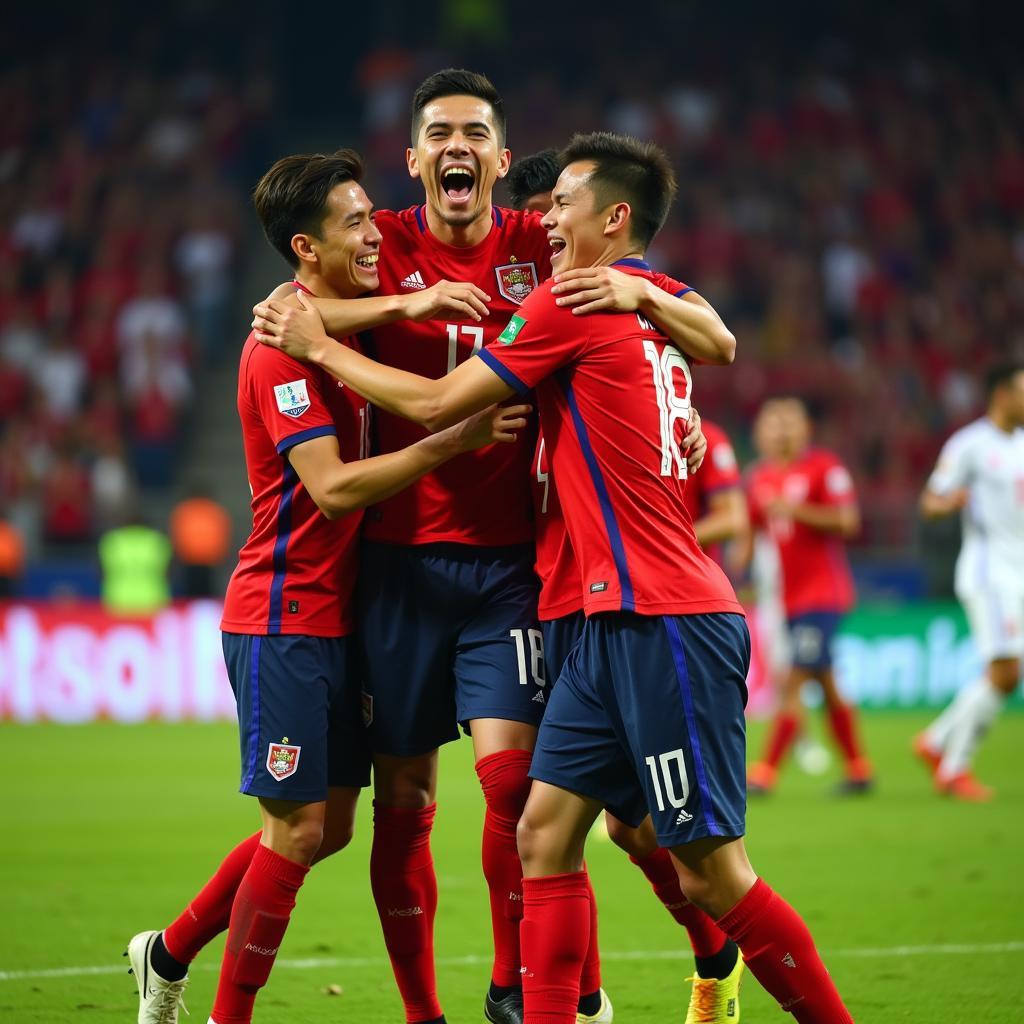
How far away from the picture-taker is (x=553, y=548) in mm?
4812

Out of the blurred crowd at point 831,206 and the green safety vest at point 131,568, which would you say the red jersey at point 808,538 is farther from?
the green safety vest at point 131,568

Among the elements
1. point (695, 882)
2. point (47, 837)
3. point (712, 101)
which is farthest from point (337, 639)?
point (712, 101)

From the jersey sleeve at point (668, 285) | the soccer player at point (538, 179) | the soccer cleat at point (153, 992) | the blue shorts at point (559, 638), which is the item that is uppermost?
the soccer player at point (538, 179)

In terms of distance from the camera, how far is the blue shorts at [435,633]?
4957mm

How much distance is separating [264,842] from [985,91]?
75.7 feet

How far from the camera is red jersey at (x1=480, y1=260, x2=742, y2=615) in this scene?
14.2 feet

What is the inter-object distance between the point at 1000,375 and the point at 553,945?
741 cm

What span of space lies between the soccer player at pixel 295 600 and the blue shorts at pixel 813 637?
6.63 m

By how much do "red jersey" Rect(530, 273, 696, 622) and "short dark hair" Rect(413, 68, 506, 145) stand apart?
922 millimetres

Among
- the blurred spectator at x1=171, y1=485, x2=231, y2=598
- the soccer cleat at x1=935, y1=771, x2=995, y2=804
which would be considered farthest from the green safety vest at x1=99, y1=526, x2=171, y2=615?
the soccer cleat at x1=935, y1=771, x2=995, y2=804

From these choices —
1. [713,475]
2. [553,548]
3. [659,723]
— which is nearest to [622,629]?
[659,723]

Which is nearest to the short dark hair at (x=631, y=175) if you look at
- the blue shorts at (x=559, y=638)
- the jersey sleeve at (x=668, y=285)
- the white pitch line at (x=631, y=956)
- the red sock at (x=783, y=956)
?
the jersey sleeve at (x=668, y=285)

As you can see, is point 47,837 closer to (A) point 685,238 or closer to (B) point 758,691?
(B) point 758,691

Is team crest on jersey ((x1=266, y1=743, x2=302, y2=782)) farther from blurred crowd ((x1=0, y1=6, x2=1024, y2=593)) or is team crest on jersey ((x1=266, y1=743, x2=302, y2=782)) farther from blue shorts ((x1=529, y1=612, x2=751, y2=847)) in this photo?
blurred crowd ((x1=0, y1=6, x2=1024, y2=593))
